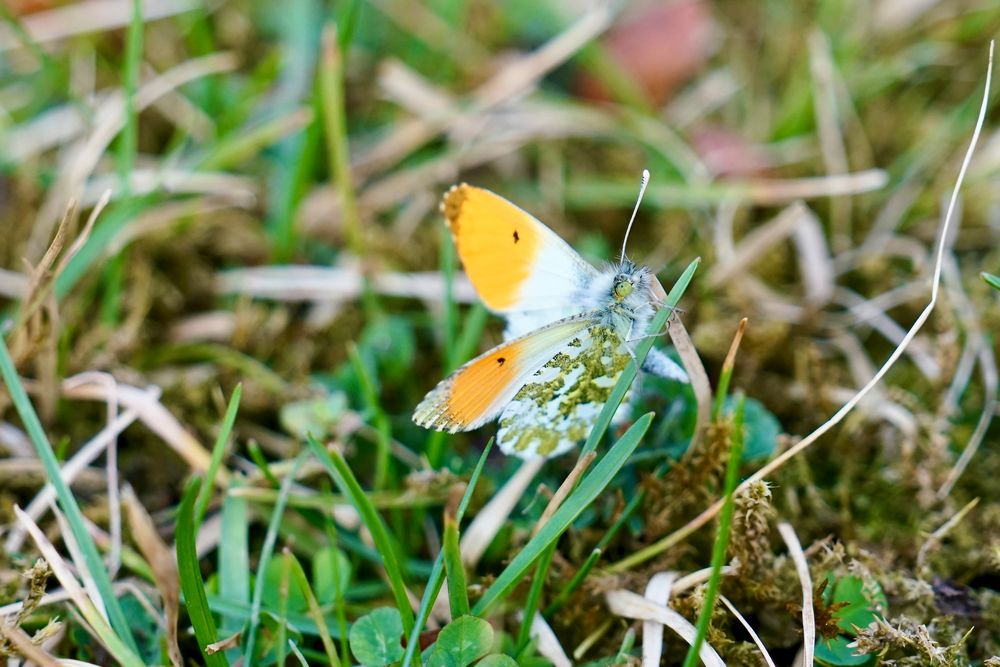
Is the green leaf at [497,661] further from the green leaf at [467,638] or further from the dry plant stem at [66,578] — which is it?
the dry plant stem at [66,578]

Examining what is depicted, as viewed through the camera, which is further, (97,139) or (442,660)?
(97,139)

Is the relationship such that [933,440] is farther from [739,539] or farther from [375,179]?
[375,179]

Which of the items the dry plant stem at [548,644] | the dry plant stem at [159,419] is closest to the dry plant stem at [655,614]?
the dry plant stem at [548,644]

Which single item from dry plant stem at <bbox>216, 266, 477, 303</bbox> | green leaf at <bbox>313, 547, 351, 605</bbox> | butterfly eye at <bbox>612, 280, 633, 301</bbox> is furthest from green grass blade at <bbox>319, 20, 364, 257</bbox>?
butterfly eye at <bbox>612, 280, 633, 301</bbox>

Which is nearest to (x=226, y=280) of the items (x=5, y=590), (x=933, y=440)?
(x=5, y=590)

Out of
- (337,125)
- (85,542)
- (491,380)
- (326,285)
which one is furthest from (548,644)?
(337,125)

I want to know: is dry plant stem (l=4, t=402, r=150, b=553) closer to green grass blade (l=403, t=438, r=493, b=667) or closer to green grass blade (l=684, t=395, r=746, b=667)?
green grass blade (l=403, t=438, r=493, b=667)

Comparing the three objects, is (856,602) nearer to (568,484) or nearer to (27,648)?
(568,484)
